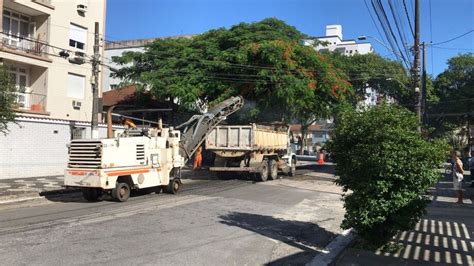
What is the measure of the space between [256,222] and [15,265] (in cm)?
582

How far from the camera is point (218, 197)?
1658cm

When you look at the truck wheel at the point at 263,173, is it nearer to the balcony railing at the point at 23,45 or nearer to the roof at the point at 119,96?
the balcony railing at the point at 23,45

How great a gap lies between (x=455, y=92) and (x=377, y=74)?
9575 millimetres

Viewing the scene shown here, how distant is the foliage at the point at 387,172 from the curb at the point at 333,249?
1.62 feet

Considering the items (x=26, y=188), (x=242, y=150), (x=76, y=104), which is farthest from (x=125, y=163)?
(x=76, y=104)

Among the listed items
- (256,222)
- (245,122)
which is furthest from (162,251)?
(245,122)

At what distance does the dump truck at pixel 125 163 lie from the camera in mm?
14867

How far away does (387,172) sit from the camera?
8.37 metres

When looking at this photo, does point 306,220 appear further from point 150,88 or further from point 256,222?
point 150,88

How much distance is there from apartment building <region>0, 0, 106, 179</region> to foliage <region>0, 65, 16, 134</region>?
25.4 ft

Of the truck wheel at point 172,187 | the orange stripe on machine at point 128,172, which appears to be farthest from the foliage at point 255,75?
the orange stripe on machine at point 128,172

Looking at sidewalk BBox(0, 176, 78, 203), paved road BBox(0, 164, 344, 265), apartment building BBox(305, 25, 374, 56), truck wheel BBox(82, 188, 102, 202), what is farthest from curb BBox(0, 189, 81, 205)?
apartment building BBox(305, 25, 374, 56)

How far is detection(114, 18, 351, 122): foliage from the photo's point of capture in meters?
27.9

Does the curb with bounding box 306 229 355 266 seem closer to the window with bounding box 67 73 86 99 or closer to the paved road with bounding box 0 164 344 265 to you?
the paved road with bounding box 0 164 344 265
